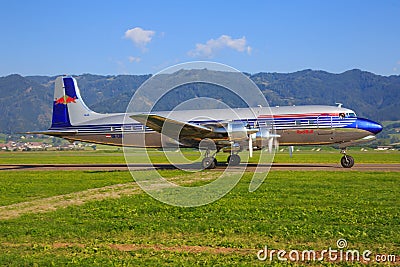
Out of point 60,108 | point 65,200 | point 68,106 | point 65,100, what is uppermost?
point 65,100

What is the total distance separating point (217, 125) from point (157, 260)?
2041cm

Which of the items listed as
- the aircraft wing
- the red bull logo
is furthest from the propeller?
the red bull logo

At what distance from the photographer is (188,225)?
12.8 m

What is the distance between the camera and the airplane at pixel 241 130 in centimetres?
2939

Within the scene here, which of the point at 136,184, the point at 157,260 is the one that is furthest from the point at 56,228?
the point at 136,184

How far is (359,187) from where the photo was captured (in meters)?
20.5

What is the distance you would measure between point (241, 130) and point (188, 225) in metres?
16.5

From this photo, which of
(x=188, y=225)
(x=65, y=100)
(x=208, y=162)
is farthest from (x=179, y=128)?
(x=188, y=225)

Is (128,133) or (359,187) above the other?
(128,133)

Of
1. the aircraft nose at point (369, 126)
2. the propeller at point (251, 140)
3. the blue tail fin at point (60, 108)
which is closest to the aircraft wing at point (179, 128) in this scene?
the propeller at point (251, 140)

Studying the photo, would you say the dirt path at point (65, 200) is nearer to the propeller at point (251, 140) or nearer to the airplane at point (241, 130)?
the airplane at point (241, 130)

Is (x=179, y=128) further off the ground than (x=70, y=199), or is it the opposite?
(x=179, y=128)

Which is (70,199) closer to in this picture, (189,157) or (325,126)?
(325,126)

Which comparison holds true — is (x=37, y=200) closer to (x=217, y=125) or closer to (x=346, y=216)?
(x=346, y=216)
